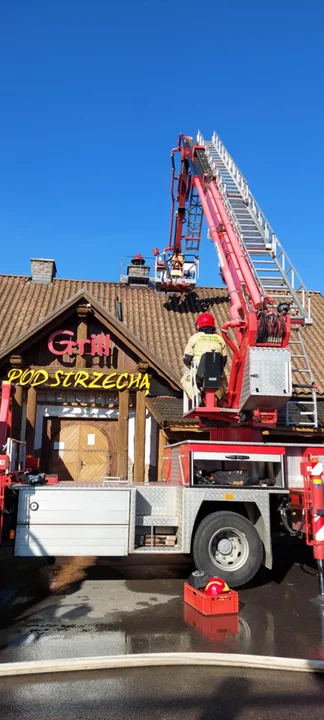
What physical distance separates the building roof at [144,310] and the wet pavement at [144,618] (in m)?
6.84

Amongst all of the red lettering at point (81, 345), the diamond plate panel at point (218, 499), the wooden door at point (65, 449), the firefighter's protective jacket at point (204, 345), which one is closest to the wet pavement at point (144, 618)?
the diamond plate panel at point (218, 499)

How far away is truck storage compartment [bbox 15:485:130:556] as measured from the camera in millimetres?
7230

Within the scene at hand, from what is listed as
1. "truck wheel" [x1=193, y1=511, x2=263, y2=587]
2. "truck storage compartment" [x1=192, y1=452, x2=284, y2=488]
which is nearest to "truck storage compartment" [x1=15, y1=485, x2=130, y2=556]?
"truck wheel" [x1=193, y1=511, x2=263, y2=587]

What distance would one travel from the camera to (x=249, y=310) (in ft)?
29.6

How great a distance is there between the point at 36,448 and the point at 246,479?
816 centimetres

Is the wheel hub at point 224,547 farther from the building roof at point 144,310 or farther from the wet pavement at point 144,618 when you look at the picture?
the building roof at point 144,310

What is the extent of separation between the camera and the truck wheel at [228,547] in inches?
291

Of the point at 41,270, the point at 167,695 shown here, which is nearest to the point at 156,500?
the point at 167,695

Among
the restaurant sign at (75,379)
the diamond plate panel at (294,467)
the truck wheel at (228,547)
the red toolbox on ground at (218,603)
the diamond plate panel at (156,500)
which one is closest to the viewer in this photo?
the red toolbox on ground at (218,603)

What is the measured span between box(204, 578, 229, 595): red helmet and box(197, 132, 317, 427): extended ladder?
345 cm

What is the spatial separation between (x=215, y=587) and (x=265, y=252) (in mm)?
6408

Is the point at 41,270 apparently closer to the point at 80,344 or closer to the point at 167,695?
the point at 80,344

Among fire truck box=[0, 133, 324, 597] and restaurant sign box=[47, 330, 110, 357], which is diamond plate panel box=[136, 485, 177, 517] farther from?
restaurant sign box=[47, 330, 110, 357]

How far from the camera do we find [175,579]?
834 cm
